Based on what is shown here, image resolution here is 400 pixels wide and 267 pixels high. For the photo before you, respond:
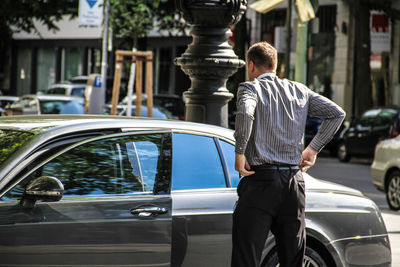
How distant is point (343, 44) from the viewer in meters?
33.5

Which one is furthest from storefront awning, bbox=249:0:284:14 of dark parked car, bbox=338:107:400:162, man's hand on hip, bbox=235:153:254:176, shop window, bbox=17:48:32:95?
shop window, bbox=17:48:32:95

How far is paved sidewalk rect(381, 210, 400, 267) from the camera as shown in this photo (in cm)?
857

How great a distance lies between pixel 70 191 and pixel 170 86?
127 feet

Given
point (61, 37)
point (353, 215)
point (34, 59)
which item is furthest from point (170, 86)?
point (353, 215)

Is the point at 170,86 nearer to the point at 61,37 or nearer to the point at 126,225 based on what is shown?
the point at 61,37

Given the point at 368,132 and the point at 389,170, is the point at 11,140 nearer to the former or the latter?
the point at 389,170

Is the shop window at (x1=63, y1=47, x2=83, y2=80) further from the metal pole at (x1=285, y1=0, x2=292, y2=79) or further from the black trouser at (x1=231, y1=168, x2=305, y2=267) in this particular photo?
the black trouser at (x1=231, y1=168, x2=305, y2=267)

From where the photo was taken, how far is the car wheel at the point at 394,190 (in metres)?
13.0

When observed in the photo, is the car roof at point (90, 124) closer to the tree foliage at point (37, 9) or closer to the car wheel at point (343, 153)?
the car wheel at point (343, 153)

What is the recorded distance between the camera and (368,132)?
74.0ft

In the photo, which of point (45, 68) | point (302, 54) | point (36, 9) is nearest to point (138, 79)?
point (302, 54)

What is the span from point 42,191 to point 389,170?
31.8 ft

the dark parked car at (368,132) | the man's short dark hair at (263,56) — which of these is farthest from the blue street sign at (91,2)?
the man's short dark hair at (263,56)

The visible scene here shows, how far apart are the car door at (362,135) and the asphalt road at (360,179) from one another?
Result: 0.42 metres
